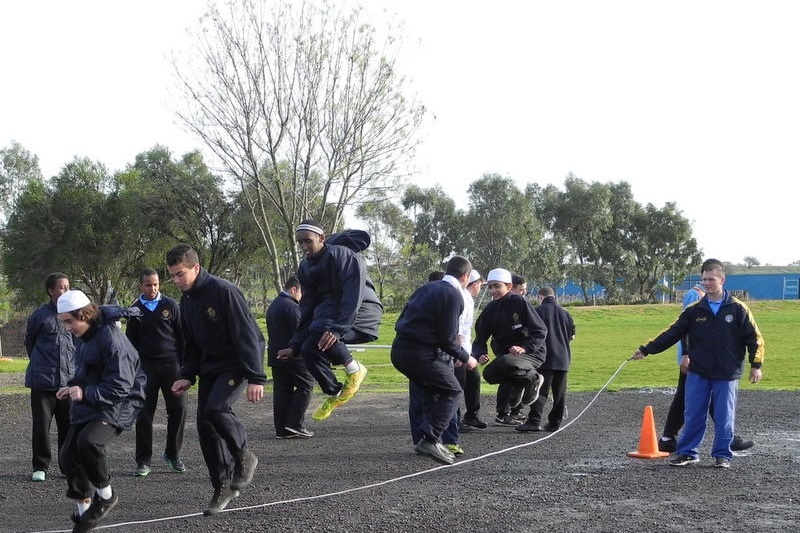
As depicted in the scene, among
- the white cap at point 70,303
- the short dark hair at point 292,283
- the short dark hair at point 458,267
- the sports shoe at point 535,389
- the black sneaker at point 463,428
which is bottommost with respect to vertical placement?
the black sneaker at point 463,428

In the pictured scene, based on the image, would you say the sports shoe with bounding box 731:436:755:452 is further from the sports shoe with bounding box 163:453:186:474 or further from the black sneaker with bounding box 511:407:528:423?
the sports shoe with bounding box 163:453:186:474

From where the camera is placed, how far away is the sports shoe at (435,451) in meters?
8.95

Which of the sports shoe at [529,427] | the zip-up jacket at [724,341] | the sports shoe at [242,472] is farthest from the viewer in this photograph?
the sports shoe at [529,427]

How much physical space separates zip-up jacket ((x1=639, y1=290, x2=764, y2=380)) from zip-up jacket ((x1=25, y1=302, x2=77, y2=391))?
6.47 meters

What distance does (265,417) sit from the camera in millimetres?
13102

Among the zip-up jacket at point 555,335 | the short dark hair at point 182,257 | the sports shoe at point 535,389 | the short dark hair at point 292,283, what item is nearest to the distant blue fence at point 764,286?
the zip-up jacket at point 555,335

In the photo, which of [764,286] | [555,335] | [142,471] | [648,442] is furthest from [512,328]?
[764,286]

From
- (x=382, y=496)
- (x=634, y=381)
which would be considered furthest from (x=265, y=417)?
(x=634, y=381)

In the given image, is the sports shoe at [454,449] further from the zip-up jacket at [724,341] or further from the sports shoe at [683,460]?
the zip-up jacket at [724,341]

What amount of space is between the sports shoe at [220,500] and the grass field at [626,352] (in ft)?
32.8

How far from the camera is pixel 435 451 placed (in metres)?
8.96

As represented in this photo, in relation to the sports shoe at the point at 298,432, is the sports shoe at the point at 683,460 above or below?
above

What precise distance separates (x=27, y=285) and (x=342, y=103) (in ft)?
117

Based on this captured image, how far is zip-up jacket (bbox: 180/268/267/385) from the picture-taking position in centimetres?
687
